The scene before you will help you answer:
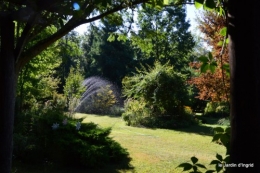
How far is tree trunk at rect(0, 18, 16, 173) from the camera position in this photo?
2.55m

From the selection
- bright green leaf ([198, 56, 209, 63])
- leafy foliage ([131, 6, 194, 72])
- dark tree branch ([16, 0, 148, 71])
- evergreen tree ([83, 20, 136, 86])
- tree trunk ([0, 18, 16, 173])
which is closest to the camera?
bright green leaf ([198, 56, 209, 63])

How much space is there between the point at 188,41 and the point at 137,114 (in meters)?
20.8

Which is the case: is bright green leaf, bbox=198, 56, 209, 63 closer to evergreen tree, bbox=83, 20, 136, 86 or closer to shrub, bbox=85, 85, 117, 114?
shrub, bbox=85, 85, 117, 114

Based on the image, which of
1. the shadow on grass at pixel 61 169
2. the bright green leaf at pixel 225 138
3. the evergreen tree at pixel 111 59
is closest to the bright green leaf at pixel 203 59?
the bright green leaf at pixel 225 138

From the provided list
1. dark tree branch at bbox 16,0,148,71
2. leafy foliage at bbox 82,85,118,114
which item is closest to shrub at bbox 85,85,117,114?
leafy foliage at bbox 82,85,118,114

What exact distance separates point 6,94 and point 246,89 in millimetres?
2467

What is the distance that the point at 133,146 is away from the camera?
28.6 ft

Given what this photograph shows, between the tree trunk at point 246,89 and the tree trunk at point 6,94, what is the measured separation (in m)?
2.34

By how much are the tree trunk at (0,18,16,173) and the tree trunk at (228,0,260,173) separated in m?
2.34

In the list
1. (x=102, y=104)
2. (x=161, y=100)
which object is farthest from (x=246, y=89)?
(x=102, y=104)

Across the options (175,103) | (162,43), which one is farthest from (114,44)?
(175,103)

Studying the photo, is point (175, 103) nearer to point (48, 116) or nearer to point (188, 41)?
point (48, 116)

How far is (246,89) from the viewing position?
69 centimetres

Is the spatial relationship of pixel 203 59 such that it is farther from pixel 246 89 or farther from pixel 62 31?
pixel 62 31
